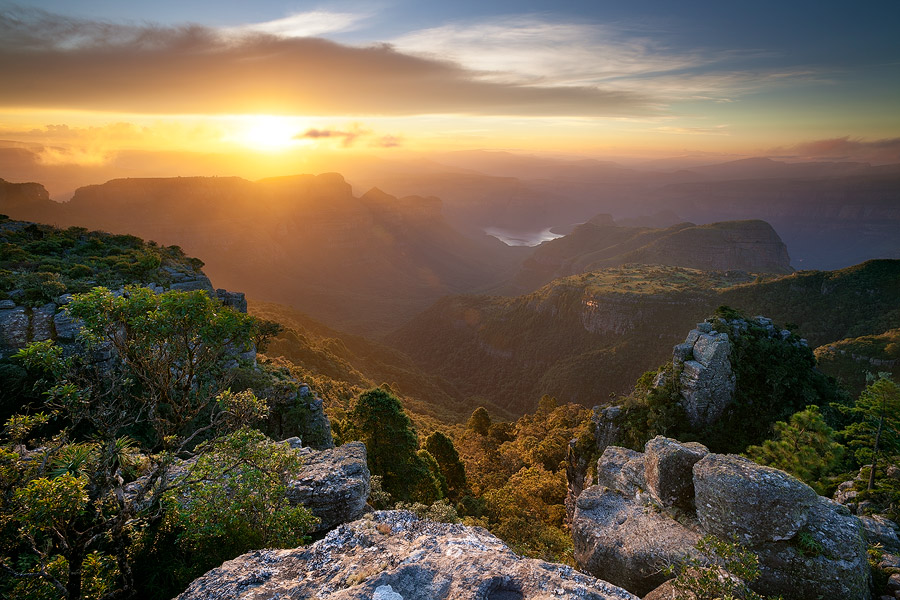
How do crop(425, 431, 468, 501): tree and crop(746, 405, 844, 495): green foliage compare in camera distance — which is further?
crop(425, 431, 468, 501): tree

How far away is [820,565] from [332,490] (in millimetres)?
15718

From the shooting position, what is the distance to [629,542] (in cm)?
1530

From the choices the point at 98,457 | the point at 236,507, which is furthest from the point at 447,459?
the point at 98,457

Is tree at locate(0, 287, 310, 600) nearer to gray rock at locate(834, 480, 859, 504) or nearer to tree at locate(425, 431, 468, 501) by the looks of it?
gray rock at locate(834, 480, 859, 504)

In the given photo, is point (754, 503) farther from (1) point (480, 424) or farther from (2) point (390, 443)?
(1) point (480, 424)

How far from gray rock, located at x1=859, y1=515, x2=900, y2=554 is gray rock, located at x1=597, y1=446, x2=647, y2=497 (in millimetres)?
7573

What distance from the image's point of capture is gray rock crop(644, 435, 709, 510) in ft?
52.5

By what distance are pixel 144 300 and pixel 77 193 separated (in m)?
235

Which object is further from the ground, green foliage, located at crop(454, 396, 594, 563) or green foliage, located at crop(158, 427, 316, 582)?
green foliage, located at crop(158, 427, 316, 582)

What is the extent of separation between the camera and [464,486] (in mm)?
38719

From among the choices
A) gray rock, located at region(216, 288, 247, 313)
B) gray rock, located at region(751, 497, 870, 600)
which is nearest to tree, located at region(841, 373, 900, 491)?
gray rock, located at region(751, 497, 870, 600)

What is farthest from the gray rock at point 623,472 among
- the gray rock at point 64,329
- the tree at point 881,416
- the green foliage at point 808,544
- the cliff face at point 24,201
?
the cliff face at point 24,201

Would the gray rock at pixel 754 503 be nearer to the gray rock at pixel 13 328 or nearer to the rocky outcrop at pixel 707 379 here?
the rocky outcrop at pixel 707 379

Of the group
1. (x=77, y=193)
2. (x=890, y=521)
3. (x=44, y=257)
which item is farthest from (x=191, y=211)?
(x=890, y=521)
